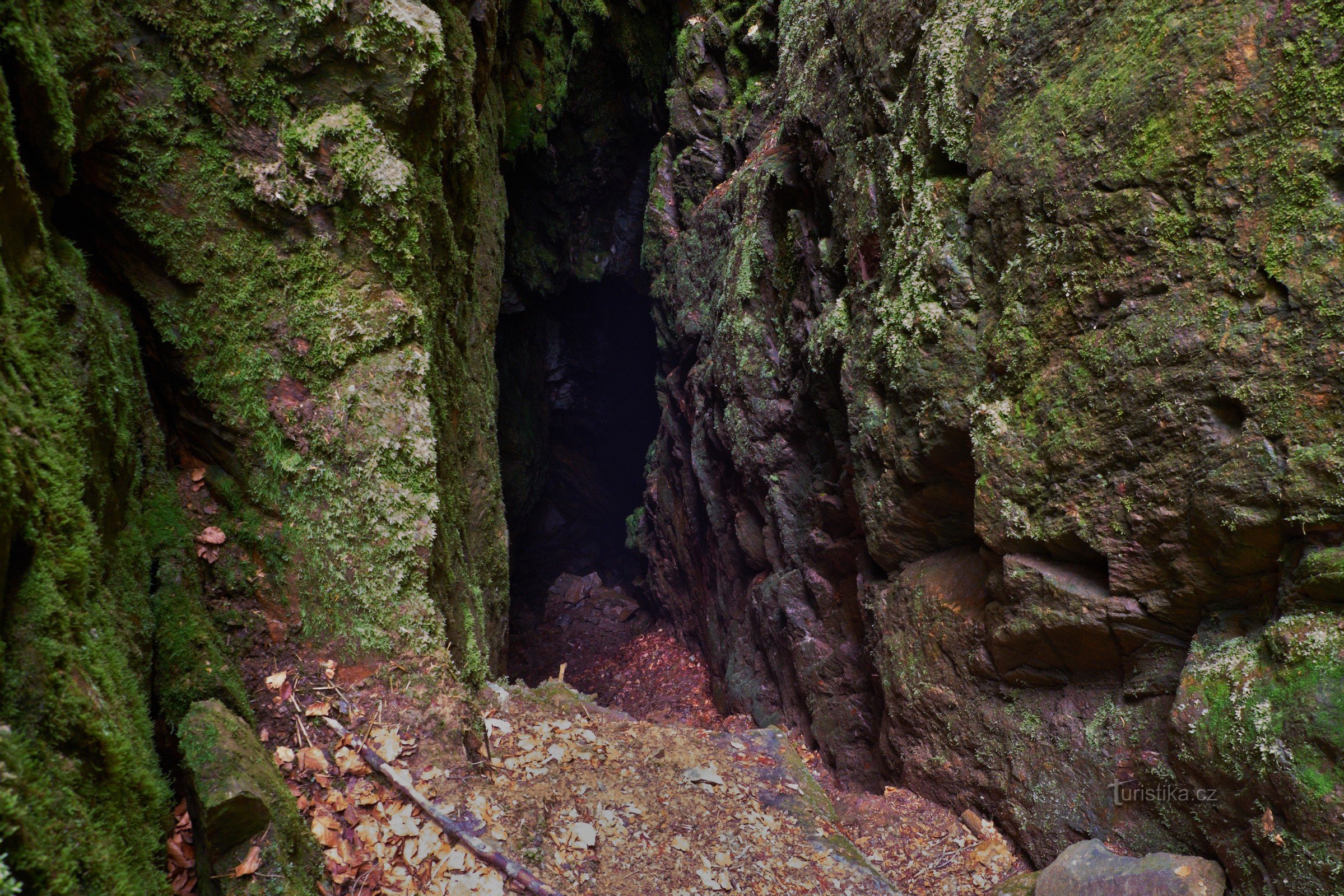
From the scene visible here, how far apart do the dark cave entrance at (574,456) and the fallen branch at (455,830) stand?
9.54 meters

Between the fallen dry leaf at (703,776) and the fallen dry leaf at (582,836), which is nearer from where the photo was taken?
the fallen dry leaf at (582,836)

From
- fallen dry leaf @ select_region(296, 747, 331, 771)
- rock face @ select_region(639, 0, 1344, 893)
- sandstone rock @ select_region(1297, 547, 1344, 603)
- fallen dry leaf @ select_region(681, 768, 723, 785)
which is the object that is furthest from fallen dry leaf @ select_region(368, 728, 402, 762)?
sandstone rock @ select_region(1297, 547, 1344, 603)

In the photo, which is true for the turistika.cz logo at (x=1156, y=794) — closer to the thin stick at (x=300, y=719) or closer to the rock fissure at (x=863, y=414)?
the rock fissure at (x=863, y=414)

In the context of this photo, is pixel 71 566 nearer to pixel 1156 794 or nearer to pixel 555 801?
pixel 555 801

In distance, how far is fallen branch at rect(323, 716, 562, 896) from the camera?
116 inches

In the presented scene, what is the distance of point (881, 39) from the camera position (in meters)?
5.35

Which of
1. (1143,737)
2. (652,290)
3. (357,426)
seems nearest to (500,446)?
(652,290)

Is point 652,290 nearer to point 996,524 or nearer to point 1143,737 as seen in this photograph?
point 996,524

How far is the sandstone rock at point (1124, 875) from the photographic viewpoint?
2896mm

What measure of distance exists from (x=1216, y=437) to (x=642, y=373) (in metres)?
15.8

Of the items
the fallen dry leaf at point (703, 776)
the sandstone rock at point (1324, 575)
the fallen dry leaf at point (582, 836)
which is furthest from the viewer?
the fallen dry leaf at point (703, 776)

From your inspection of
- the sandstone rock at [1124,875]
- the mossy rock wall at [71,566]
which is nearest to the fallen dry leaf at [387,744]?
the mossy rock wall at [71,566]

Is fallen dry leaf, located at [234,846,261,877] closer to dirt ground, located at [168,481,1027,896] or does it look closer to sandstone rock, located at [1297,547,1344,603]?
dirt ground, located at [168,481,1027,896]

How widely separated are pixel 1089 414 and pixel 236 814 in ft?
14.3
